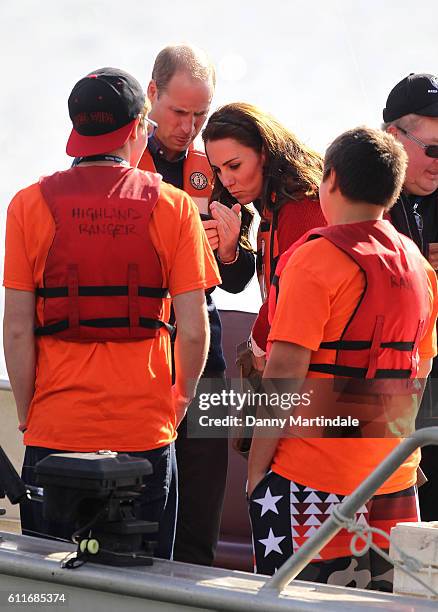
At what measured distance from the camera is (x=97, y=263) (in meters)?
2.91

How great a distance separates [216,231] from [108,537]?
1.45 m

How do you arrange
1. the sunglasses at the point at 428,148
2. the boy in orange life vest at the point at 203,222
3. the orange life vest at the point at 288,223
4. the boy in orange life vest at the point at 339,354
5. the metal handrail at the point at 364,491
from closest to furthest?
the metal handrail at the point at 364,491
the boy in orange life vest at the point at 339,354
the orange life vest at the point at 288,223
the sunglasses at the point at 428,148
the boy in orange life vest at the point at 203,222

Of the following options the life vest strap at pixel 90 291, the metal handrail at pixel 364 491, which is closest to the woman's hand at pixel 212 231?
the life vest strap at pixel 90 291

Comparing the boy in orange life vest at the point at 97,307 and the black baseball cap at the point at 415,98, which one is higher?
the black baseball cap at the point at 415,98

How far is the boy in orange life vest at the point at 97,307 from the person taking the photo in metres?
2.90

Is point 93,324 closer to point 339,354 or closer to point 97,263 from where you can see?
point 97,263

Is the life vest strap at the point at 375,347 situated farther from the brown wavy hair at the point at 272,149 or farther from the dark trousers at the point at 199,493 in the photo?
the dark trousers at the point at 199,493

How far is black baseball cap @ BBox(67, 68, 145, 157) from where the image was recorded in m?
3.03

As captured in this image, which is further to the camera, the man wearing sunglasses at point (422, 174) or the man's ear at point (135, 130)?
the man wearing sunglasses at point (422, 174)

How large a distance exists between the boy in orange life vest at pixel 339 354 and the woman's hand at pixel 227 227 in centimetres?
97

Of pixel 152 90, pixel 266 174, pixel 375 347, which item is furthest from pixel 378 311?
pixel 152 90

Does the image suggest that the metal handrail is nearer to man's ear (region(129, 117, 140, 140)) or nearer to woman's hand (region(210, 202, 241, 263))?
man's ear (region(129, 117, 140, 140))

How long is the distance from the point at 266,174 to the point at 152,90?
78 centimetres

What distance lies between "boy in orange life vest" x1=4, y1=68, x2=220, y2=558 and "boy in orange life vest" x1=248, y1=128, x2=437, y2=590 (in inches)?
11.5
